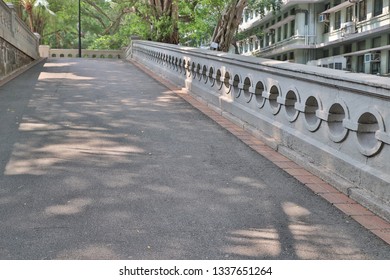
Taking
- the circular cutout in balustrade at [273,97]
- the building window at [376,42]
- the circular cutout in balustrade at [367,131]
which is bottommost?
the circular cutout in balustrade at [367,131]

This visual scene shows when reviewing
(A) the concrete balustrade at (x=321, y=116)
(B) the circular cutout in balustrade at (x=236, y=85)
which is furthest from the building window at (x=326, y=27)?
(B) the circular cutout in balustrade at (x=236, y=85)

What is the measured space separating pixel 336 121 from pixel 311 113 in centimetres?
62

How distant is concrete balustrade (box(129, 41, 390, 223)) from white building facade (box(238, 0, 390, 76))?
80.8ft

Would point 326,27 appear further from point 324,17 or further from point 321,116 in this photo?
point 321,116

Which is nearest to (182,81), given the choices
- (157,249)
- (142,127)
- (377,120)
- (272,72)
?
(142,127)

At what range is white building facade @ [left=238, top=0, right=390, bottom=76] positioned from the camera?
106 feet

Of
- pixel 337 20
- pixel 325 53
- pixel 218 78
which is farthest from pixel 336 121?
A: pixel 325 53

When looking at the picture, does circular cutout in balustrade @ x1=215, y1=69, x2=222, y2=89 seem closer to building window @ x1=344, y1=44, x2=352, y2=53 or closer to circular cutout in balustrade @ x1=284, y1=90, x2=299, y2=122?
circular cutout in balustrade @ x1=284, y1=90, x2=299, y2=122

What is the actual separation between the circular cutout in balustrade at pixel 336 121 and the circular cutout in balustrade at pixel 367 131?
0.37 m

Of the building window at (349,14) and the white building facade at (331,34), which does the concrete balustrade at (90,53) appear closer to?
the white building facade at (331,34)

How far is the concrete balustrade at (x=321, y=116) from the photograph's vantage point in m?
4.46

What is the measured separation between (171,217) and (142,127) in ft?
12.6

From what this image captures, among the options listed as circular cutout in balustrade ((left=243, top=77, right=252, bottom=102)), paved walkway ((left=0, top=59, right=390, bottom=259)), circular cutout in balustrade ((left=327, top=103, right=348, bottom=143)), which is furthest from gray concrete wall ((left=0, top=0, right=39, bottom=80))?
circular cutout in balustrade ((left=327, top=103, right=348, bottom=143))

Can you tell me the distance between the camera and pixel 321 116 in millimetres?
5469
